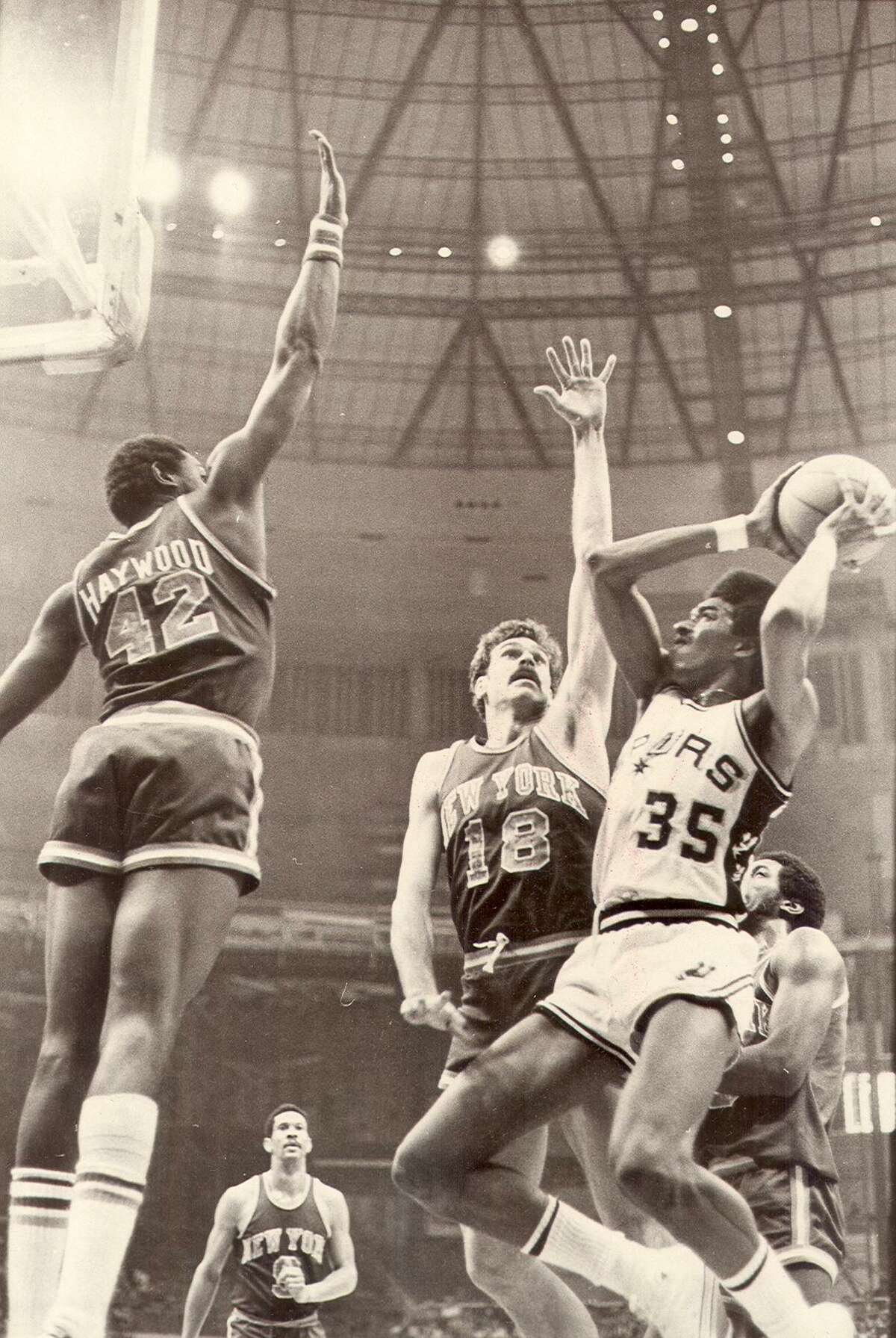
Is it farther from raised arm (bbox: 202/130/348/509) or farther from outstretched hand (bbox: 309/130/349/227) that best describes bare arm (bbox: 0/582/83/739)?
outstretched hand (bbox: 309/130/349/227)

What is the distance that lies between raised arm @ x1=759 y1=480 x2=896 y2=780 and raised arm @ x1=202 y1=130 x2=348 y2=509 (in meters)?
1.75

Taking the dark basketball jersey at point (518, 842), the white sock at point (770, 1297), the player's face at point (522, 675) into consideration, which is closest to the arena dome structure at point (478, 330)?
the player's face at point (522, 675)

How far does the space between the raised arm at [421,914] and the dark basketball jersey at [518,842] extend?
7 centimetres

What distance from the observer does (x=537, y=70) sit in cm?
972

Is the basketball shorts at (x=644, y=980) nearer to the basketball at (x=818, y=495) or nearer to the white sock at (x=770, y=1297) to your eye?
the white sock at (x=770, y=1297)

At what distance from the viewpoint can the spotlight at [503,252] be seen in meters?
10.4

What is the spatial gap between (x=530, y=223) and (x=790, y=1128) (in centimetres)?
696

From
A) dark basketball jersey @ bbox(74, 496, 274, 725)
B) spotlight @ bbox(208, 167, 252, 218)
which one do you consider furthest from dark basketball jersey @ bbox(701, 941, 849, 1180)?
spotlight @ bbox(208, 167, 252, 218)

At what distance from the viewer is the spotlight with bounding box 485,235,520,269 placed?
10430 mm

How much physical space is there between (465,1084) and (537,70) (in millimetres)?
7675

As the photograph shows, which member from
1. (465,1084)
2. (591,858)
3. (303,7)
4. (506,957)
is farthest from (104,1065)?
(303,7)

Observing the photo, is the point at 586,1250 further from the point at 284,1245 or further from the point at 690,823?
the point at 284,1245

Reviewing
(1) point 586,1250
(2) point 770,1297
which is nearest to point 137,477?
(1) point 586,1250

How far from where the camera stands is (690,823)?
14.5ft
